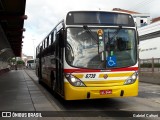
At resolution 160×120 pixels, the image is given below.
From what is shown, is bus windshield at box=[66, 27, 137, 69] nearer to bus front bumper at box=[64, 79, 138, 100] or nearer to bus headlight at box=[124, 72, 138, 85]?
bus headlight at box=[124, 72, 138, 85]

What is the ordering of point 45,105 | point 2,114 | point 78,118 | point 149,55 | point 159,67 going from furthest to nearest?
1. point 149,55
2. point 159,67
3. point 45,105
4. point 2,114
5. point 78,118

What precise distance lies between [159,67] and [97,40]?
14.9 meters

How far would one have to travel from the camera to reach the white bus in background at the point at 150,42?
179ft

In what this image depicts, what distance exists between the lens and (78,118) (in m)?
9.75

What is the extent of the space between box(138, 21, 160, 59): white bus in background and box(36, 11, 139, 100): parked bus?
4272 centimetres

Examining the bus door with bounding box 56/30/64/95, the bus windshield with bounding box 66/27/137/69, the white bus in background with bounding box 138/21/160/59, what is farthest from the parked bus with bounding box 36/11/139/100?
the white bus in background with bounding box 138/21/160/59

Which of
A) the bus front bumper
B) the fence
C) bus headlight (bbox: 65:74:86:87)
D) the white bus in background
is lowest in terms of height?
the bus front bumper

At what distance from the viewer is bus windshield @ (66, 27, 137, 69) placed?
1133 centimetres

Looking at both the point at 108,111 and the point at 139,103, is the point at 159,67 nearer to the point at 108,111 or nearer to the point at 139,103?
the point at 139,103

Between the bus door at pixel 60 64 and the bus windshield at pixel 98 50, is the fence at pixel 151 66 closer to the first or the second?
the bus door at pixel 60 64

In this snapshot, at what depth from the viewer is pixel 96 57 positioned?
11.4 m

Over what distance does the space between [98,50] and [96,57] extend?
0.24 m

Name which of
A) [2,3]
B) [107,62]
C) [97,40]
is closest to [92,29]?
[97,40]

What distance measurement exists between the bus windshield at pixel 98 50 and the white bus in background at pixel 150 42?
140ft
